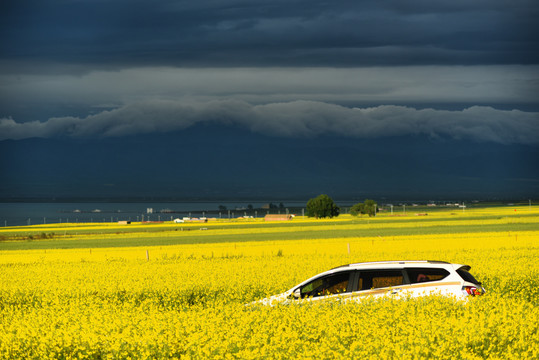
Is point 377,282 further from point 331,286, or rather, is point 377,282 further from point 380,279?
point 331,286

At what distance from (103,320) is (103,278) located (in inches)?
641

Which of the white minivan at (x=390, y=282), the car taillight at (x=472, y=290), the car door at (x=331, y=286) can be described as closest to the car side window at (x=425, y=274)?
the white minivan at (x=390, y=282)

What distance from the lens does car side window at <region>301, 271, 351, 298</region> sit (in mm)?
18500

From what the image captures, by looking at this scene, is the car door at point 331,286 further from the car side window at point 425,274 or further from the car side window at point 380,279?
the car side window at point 425,274

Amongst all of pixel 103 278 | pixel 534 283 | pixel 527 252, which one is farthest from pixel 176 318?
pixel 527 252

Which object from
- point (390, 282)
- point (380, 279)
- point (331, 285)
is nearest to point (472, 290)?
point (390, 282)

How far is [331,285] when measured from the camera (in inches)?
737

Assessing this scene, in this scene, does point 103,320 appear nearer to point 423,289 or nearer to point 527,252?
point 423,289

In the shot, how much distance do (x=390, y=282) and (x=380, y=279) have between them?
0.26 meters

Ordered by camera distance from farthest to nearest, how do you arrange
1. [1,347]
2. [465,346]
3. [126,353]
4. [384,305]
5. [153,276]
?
[153,276] < [384,305] < [1,347] < [126,353] < [465,346]

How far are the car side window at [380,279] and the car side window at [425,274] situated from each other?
0.27m

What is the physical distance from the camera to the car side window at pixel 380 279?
720 inches

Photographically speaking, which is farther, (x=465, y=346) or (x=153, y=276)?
(x=153, y=276)

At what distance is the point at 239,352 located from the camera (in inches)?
512
